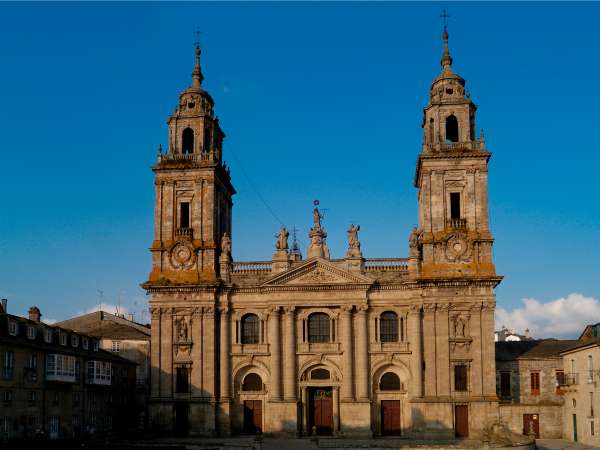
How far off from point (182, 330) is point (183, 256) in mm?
5495

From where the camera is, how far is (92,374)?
193 ft

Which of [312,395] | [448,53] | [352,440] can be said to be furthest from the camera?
[448,53]

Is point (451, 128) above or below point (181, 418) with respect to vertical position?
above

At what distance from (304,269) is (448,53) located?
20.4 m

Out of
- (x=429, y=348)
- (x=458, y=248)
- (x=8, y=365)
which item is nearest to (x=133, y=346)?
(x=8, y=365)

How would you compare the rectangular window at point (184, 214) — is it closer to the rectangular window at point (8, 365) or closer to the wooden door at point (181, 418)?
the wooden door at point (181, 418)

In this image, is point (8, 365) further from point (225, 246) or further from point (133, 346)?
point (133, 346)

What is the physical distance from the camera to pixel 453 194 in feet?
194

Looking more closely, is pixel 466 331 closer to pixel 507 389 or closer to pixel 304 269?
pixel 507 389

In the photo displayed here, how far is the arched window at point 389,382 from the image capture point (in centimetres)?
5775

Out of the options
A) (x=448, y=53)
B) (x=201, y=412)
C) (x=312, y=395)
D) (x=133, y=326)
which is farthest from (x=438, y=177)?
(x=133, y=326)

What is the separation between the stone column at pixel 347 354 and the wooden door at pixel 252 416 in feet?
20.9

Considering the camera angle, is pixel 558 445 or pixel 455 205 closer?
pixel 558 445

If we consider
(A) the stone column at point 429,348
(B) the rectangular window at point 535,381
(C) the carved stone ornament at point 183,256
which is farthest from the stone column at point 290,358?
(B) the rectangular window at point 535,381
